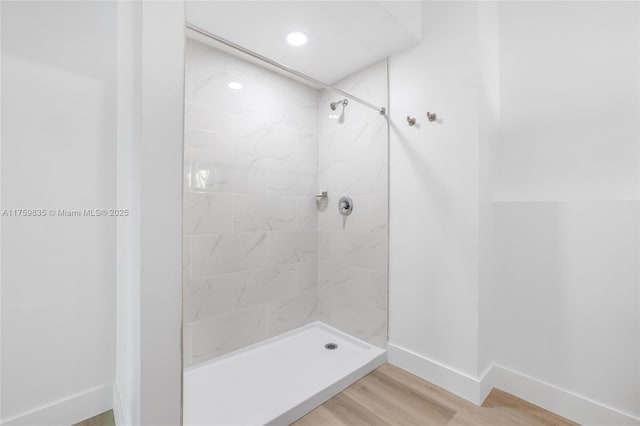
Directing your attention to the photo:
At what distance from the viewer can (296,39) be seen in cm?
171

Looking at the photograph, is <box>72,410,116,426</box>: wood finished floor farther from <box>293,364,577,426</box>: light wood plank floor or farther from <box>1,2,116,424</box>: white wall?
<box>293,364,577,426</box>: light wood plank floor

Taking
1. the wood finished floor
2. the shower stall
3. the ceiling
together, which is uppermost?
the ceiling

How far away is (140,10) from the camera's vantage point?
0.89m

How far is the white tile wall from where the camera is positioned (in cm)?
178

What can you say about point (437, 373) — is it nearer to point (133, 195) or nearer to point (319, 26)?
point (133, 195)

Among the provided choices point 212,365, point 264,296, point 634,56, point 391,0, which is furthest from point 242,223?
point 634,56

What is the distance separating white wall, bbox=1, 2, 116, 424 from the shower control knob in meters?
1.43

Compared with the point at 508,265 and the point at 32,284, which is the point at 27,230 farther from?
the point at 508,265

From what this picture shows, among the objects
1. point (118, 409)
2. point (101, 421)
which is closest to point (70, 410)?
point (101, 421)

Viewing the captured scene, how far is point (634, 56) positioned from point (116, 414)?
2.83 metres

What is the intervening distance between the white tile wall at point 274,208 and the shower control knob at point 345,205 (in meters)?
0.05

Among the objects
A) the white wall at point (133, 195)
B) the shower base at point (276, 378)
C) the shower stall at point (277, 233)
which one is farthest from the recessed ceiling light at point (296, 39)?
the shower base at point (276, 378)

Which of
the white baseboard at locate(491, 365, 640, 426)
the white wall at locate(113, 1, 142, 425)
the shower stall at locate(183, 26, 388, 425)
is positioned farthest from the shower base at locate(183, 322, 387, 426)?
the white baseboard at locate(491, 365, 640, 426)

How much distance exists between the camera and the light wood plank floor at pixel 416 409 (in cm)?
132
